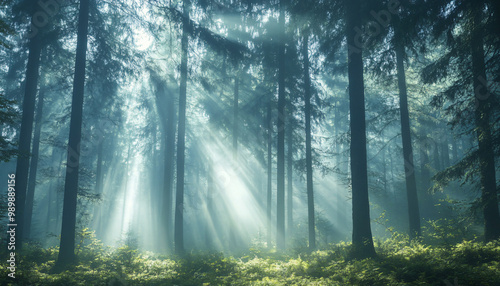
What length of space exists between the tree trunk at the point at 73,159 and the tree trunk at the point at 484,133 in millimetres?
12679

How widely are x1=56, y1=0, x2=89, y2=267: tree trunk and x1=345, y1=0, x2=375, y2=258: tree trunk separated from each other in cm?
A: 947

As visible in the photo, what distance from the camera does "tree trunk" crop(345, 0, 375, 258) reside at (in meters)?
9.01

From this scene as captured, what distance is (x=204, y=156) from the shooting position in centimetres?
2784

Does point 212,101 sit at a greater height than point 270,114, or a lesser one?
greater

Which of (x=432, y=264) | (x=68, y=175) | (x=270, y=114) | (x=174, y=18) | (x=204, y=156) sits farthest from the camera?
(x=204, y=156)

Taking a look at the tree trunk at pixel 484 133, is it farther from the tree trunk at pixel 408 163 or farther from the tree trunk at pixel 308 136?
the tree trunk at pixel 308 136

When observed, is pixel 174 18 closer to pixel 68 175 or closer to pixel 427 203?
pixel 68 175

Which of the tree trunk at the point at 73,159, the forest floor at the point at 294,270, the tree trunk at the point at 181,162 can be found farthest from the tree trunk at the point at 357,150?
the tree trunk at the point at 73,159

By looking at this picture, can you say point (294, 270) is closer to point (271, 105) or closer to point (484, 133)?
point (484, 133)

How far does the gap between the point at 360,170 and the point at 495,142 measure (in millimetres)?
3836

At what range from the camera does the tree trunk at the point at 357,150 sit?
9.01 metres

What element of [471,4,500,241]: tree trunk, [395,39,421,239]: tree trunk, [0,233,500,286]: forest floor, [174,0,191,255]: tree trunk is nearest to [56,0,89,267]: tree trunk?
[0,233,500,286]: forest floor

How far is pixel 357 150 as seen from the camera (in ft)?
30.9

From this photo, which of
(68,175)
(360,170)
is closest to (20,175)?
(68,175)
